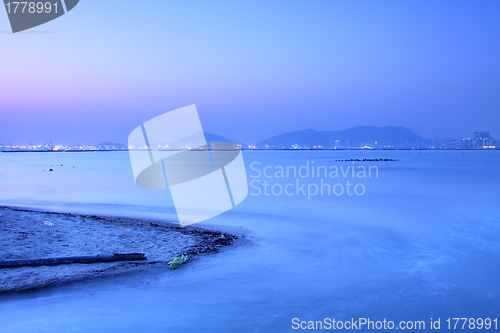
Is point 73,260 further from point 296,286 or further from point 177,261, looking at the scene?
point 296,286

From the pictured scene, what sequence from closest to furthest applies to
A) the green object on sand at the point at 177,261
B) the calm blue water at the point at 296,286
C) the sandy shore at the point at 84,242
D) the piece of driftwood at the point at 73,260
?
the calm blue water at the point at 296,286
the sandy shore at the point at 84,242
the piece of driftwood at the point at 73,260
the green object on sand at the point at 177,261

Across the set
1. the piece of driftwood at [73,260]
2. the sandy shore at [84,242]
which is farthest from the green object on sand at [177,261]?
the piece of driftwood at [73,260]

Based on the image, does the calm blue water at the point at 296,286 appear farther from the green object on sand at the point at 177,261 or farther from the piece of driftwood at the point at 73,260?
the piece of driftwood at the point at 73,260

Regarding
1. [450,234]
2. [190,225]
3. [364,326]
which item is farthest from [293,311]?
[450,234]

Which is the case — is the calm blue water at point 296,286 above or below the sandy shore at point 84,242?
below

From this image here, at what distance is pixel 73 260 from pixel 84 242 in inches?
77.1

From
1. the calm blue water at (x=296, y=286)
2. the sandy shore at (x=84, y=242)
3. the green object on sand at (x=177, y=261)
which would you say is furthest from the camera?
the green object on sand at (x=177, y=261)

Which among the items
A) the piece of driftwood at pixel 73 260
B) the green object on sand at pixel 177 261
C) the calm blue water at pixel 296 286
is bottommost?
the calm blue water at pixel 296 286

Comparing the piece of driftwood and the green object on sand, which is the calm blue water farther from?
the piece of driftwood

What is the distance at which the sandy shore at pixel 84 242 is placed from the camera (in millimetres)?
7605

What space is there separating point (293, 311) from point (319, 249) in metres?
4.43

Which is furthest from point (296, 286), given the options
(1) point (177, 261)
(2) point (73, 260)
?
(2) point (73, 260)

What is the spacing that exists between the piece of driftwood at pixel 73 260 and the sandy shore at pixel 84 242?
12cm

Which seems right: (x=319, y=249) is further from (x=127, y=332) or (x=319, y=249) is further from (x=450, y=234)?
(x=127, y=332)
